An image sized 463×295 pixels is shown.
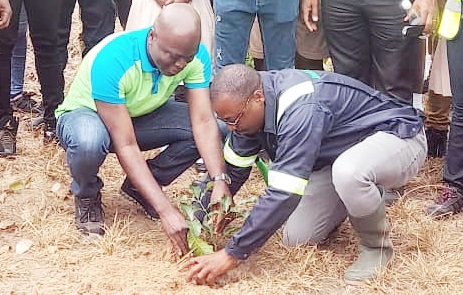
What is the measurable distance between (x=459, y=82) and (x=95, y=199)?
1.92m

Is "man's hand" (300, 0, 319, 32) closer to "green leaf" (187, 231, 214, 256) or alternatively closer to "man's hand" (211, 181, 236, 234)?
"man's hand" (211, 181, 236, 234)

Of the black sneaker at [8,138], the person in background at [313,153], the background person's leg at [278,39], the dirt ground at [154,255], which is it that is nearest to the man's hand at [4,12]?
the black sneaker at [8,138]

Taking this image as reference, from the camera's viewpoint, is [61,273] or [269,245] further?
[269,245]

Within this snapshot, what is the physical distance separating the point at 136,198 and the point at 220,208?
0.85 metres

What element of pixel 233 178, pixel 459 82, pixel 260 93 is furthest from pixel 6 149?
pixel 459 82

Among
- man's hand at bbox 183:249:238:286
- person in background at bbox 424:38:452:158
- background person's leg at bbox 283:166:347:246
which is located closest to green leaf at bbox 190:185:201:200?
man's hand at bbox 183:249:238:286

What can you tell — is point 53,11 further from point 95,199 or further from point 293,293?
point 293,293

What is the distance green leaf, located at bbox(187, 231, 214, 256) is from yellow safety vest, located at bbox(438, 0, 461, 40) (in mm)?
1617

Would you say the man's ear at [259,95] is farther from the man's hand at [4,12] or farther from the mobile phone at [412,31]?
the man's hand at [4,12]

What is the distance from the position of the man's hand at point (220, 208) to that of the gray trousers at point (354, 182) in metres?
0.37

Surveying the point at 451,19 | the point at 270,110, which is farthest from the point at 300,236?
the point at 451,19

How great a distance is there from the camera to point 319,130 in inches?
132

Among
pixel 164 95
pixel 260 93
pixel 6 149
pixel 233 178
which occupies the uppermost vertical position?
pixel 260 93

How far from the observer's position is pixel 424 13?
4199 millimetres
